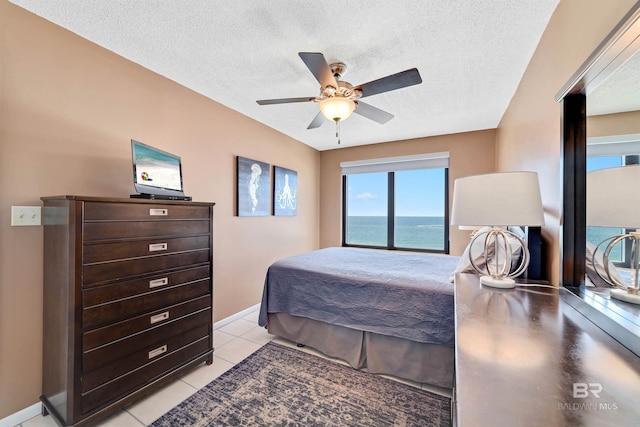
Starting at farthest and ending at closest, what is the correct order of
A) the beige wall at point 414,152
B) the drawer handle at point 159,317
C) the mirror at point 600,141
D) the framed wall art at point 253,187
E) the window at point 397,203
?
the window at point 397,203 < the beige wall at point 414,152 < the framed wall art at point 253,187 < the drawer handle at point 159,317 < the mirror at point 600,141

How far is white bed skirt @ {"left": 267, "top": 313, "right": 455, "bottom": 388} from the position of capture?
5.84ft

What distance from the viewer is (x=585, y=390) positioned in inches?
21.0

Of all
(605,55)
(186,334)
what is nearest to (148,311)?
(186,334)

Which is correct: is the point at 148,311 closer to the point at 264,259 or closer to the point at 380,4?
the point at 264,259

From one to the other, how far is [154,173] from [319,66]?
4.50ft

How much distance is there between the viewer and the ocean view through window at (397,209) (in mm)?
4020

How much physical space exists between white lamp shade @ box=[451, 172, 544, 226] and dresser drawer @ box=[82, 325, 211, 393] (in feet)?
6.68

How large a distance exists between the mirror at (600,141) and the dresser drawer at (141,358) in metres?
2.25

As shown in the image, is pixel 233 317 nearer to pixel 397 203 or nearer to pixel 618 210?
pixel 397 203

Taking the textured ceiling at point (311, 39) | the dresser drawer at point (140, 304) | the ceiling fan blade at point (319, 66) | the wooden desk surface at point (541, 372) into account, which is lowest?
the dresser drawer at point (140, 304)

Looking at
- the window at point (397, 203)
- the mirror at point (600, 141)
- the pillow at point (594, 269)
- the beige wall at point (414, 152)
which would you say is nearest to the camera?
the mirror at point (600, 141)

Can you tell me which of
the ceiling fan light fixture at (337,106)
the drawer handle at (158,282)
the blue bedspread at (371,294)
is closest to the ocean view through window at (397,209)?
the blue bedspread at (371,294)

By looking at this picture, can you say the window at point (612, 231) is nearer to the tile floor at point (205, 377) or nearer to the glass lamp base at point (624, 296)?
the glass lamp base at point (624, 296)

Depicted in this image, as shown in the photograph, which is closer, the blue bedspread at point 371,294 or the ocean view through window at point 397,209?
the blue bedspread at point 371,294
